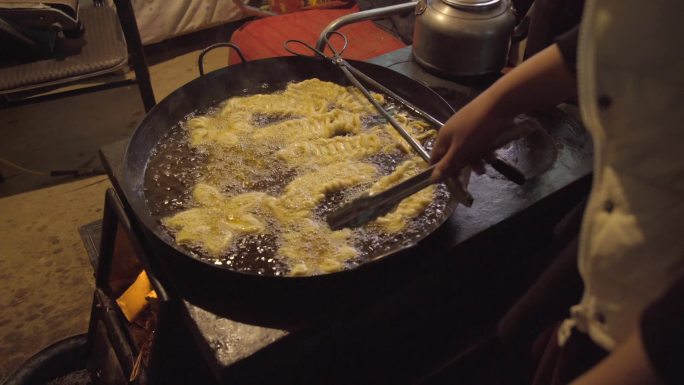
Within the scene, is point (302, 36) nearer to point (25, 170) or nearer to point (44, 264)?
point (44, 264)

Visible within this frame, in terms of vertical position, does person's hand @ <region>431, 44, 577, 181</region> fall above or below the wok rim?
above

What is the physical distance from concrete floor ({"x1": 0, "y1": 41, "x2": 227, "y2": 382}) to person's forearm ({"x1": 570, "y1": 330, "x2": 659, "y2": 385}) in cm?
280

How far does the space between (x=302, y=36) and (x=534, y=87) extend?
102 inches

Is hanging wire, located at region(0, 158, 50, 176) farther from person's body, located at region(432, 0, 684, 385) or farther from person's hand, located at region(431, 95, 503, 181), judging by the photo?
person's body, located at region(432, 0, 684, 385)

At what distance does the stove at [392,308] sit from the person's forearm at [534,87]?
494 millimetres

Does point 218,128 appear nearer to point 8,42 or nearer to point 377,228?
point 377,228

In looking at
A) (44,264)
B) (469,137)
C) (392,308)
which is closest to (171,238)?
(392,308)

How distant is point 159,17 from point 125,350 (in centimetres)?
410

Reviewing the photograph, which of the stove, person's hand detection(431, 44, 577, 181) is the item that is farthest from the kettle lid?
person's hand detection(431, 44, 577, 181)

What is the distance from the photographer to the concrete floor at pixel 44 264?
2.86 metres

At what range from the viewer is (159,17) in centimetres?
511

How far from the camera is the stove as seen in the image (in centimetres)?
150

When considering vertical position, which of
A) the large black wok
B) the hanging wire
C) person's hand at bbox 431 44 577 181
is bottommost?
the hanging wire

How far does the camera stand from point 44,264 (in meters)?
3.24
